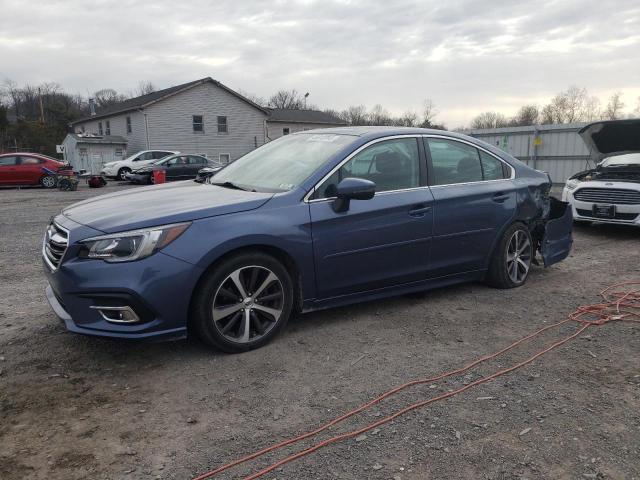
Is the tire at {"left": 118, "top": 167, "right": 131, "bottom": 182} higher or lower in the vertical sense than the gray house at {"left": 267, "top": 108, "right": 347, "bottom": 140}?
lower

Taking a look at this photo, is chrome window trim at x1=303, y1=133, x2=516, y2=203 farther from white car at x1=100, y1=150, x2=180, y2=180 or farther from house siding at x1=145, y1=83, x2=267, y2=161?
house siding at x1=145, y1=83, x2=267, y2=161

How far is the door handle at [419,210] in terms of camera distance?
443 cm

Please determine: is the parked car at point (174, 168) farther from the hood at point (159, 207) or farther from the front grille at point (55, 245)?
the front grille at point (55, 245)

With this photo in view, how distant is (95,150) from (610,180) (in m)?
32.7

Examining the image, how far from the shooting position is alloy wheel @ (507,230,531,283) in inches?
209

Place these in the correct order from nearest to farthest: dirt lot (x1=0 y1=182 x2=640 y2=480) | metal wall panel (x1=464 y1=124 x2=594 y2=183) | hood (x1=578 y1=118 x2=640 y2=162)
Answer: dirt lot (x1=0 y1=182 x2=640 y2=480), hood (x1=578 y1=118 x2=640 y2=162), metal wall panel (x1=464 y1=124 x2=594 y2=183)

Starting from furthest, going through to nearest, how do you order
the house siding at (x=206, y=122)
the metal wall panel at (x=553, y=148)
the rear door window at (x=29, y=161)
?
the house siding at (x=206, y=122)
the rear door window at (x=29, y=161)
the metal wall panel at (x=553, y=148)

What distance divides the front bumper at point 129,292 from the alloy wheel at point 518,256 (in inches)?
133

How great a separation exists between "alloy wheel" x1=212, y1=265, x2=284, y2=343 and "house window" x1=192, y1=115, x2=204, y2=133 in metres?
33.1

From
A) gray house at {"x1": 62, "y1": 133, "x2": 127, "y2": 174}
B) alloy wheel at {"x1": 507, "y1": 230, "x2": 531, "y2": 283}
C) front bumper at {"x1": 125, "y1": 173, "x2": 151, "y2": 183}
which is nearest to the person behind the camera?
alloy wheel at {"x1": 507, "y1": 230, "x2": 531, "y2": 283}

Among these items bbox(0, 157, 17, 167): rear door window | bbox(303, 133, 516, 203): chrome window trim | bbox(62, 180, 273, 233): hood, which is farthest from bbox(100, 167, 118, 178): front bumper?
bbox(303, 133, 516, 203): chrome window trim

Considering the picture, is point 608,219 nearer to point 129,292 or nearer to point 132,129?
point 129,292

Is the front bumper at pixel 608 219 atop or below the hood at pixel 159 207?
below

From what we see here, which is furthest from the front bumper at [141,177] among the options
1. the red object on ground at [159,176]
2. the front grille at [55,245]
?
the front grille at [55,245]
